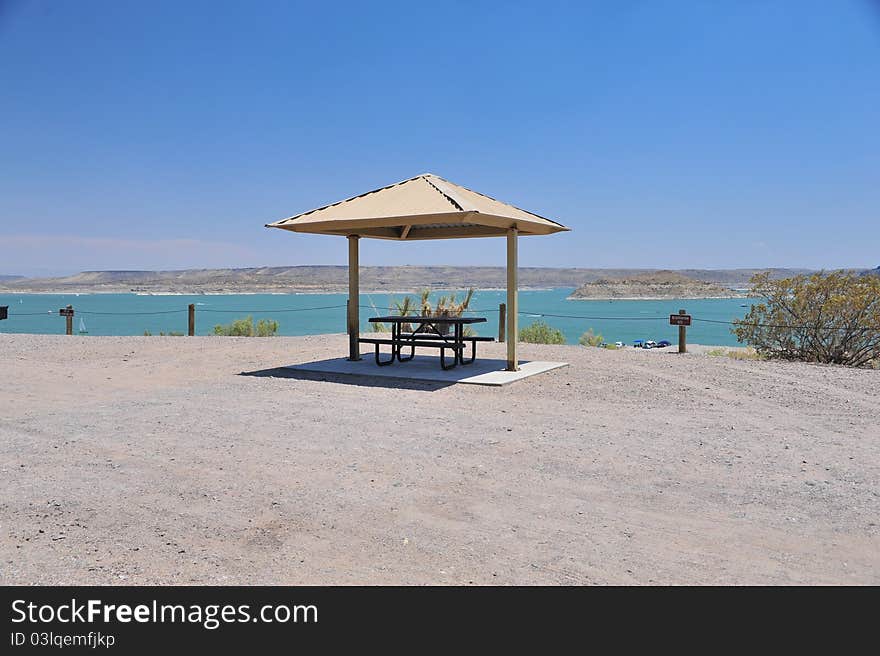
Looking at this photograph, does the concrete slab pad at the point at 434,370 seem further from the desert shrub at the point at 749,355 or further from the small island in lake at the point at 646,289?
the small island in lake at the point at 646,289

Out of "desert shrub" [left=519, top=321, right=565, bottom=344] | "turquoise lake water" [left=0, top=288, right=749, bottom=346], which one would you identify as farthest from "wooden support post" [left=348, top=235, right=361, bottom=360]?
"desert shrub" [left=519, top=321, right=565, bottom=344]

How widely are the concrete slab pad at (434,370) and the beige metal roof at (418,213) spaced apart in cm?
201

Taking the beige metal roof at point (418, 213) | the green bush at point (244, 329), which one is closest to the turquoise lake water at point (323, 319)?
the green bush at point (244, 329)

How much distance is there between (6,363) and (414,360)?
640 centimetres

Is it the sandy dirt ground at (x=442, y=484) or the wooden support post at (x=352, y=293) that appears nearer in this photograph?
the sandy dirt ground at (x=442, y=484)

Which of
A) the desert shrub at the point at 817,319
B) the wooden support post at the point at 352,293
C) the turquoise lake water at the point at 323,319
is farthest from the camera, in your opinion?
the turquoise lake water at the point at 323,319

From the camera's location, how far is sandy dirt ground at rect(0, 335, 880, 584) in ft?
10.6

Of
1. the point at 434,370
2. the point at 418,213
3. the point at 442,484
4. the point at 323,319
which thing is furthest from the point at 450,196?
the point at 323,319

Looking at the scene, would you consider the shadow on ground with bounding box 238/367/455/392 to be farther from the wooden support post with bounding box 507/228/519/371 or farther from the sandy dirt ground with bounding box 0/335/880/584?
the wooden support post with bounding box 507/228/519/371

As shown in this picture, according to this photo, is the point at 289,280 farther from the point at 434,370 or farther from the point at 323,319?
the point at 434,370

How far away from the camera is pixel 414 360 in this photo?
447 inches

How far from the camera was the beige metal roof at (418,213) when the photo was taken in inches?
Answer: 349
